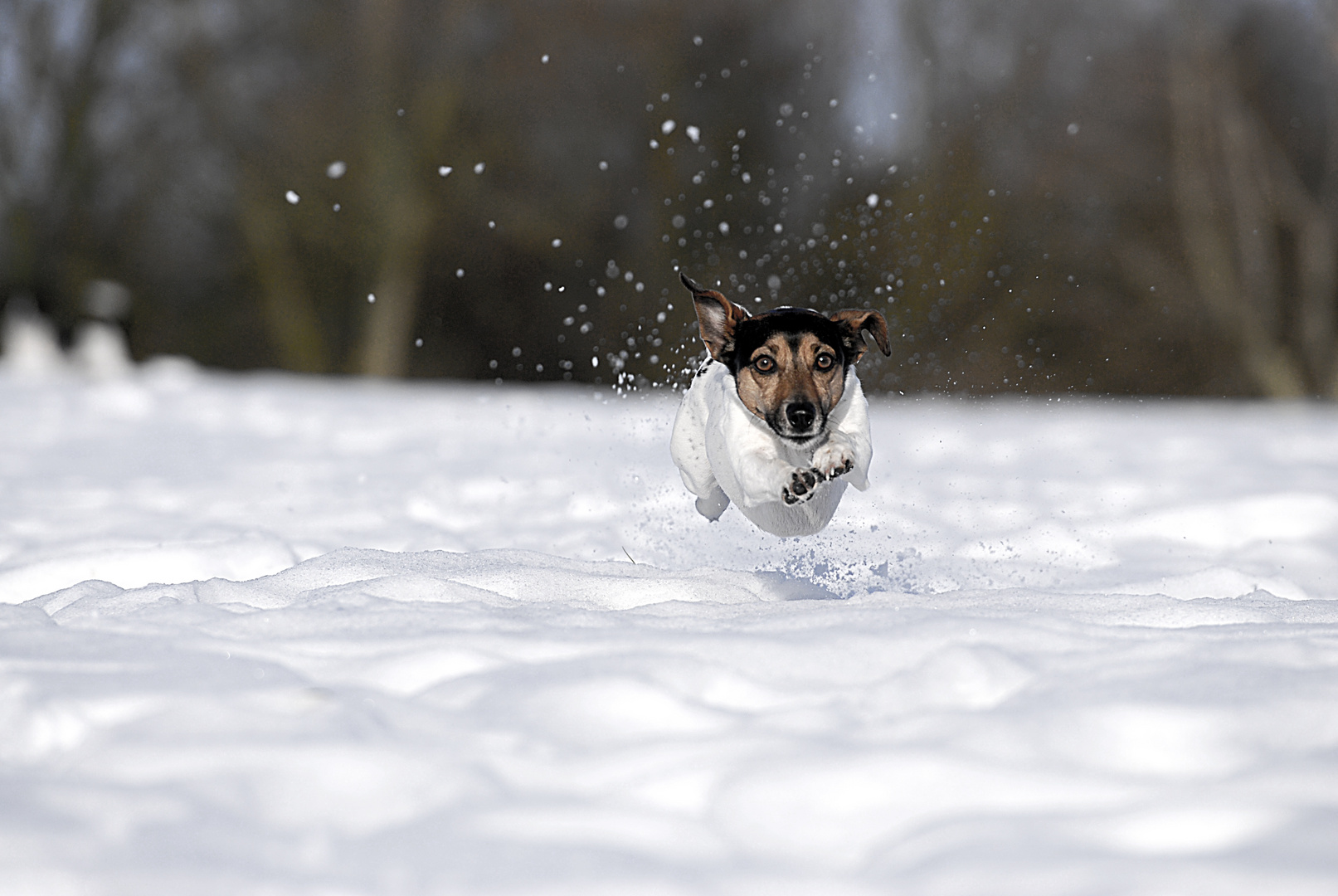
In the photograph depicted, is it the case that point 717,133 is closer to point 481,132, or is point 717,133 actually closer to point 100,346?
point 481,132

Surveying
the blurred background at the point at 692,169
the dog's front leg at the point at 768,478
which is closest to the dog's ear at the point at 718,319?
the dog's front leg at the point at 768,478

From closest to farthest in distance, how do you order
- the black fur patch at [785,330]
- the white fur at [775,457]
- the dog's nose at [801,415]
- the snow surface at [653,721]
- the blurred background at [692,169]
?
the snow surface at [653,721] → the dog's nose at [801,415] → the white fur at [775,457] → the black fur patch at [785,330] → the blurred background at [692,169]

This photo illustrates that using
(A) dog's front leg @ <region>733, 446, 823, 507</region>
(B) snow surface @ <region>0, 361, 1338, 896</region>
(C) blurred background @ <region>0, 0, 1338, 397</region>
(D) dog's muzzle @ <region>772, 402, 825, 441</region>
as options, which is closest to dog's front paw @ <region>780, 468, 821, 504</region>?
(A) dog's front leg @ <region>733, 446, 823, 507</region>

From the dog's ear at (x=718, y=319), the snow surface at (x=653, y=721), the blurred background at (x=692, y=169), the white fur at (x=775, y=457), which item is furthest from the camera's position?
the blurred background at (x=692, y=169)

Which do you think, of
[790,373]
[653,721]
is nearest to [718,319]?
[790,373]

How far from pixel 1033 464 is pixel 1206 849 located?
19.0 ft

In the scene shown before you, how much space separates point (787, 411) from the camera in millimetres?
3533

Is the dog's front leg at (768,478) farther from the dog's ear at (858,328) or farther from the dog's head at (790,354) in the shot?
the dog's ear at (858,328)

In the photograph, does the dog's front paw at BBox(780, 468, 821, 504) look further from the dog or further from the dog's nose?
the dog's nose

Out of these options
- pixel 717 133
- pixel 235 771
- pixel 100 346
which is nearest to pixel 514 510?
pixel 235 771

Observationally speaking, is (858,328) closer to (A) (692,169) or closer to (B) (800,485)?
(B) (800,485)

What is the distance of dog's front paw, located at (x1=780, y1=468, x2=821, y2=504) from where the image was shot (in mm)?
3521

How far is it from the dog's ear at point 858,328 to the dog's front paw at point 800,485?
51 cm

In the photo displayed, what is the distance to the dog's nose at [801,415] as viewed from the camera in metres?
3.52
